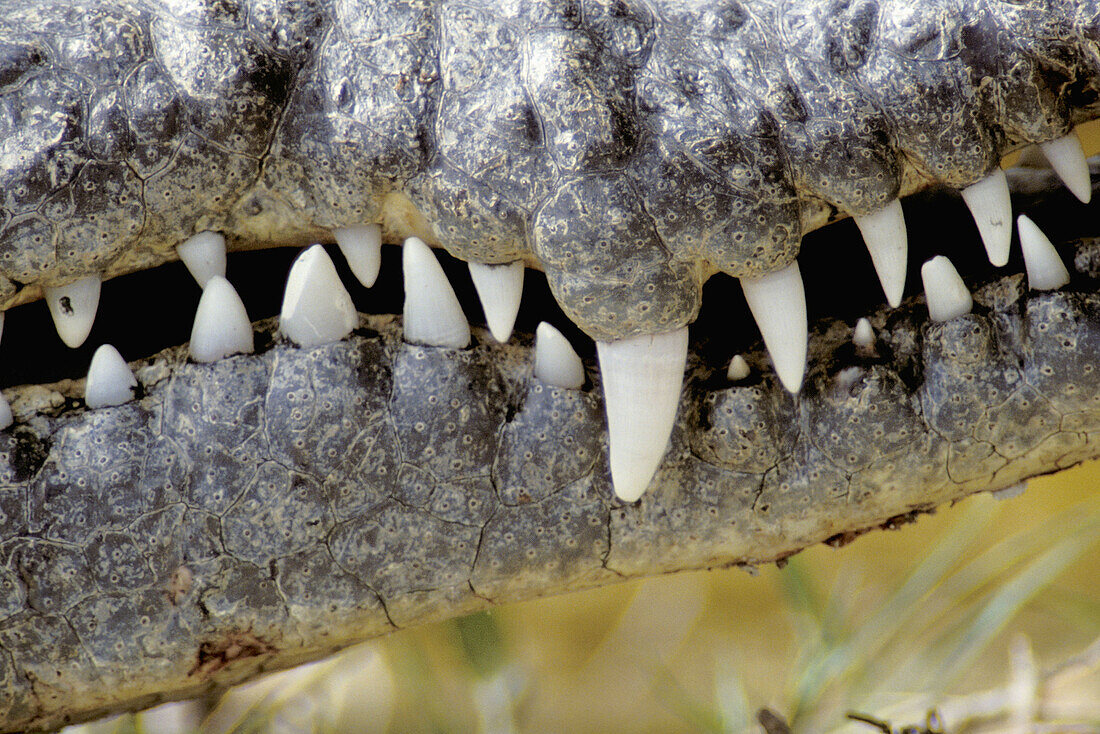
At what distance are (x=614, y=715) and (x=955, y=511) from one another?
3.77ft

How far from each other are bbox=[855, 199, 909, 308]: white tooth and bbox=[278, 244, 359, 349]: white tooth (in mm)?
623

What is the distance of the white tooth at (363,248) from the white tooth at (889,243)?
58 cm

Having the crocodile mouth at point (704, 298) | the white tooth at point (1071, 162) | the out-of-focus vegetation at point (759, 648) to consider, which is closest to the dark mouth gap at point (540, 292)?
the crocodile mouth at point (704, 298)

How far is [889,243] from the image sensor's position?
1121 mm

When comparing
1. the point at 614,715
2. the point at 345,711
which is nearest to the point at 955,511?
the point at 614,715

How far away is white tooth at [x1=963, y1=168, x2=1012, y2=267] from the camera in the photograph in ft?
3.61

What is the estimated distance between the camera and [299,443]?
3.78 ft

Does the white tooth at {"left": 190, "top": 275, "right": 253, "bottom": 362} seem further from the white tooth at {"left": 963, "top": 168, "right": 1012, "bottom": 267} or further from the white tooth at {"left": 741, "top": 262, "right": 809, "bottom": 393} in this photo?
the white tooth at {"left": 963, "top": 168, "right": 1012, "bottom": 267}

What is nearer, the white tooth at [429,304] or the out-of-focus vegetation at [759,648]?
the white tooth at [429,304]

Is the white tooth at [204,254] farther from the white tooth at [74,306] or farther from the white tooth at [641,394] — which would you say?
the white tooth at [641,394]

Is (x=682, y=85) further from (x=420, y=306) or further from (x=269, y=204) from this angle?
(x=269, y=204)

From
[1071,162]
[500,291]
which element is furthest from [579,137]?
[1071,162]

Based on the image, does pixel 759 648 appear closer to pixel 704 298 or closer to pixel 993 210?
pixel 704 298

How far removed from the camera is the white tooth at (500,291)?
3.68 feet
